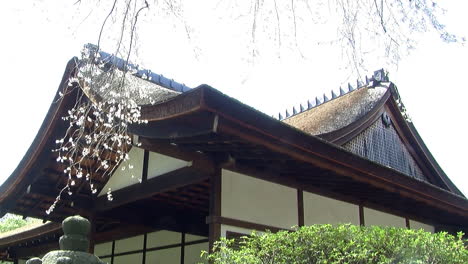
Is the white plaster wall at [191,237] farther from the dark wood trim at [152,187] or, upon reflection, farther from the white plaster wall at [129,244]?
the dark wood trim at [152,187]

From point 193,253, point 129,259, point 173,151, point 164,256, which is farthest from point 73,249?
point 129,259

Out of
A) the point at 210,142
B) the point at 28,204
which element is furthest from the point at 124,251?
the point at 210,142

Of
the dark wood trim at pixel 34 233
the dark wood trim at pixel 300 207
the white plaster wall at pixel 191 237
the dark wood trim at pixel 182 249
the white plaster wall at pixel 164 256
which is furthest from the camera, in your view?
the dark wood trim at pixel 34 233

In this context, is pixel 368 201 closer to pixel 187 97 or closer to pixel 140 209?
pixel 140 209

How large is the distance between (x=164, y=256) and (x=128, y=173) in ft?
7.59

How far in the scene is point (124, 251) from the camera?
9.28 metres

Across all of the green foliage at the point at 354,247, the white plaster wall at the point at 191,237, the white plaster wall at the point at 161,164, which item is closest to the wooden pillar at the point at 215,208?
the white plaster wall at the point at 161,164

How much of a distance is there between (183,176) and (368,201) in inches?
122

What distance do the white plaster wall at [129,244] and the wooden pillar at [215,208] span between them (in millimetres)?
4163

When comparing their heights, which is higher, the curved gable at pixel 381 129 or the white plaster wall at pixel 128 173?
the curved gable at pixel 381 129

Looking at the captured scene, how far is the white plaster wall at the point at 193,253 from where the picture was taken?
767 centimetres

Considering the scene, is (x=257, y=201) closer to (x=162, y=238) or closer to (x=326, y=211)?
(x=326, y=211)

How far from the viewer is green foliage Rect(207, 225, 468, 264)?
10.8 ft

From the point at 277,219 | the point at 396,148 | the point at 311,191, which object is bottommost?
the point at 277,219
